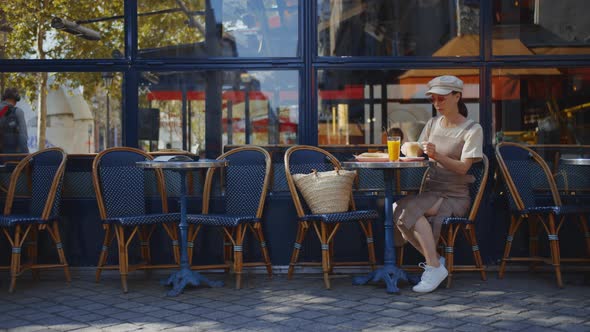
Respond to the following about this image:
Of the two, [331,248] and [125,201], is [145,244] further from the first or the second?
[331,248]

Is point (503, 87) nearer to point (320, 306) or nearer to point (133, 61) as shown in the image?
point (320, 306)

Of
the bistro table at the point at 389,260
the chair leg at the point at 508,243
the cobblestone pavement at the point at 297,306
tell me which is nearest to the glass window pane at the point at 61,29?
the cobblestone pavement at the point at 297,306

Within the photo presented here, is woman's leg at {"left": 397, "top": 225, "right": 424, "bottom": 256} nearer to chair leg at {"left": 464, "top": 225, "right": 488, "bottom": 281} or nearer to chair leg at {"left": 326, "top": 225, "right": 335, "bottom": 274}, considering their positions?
chair leg at {"left": 464, "top": 225, "right": 488, "bottom": 281}

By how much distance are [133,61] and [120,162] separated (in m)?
0.87

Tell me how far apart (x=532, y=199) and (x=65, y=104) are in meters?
3.71

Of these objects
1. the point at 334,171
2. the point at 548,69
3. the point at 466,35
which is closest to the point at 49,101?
the point at 334,171

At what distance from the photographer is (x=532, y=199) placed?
6070mm

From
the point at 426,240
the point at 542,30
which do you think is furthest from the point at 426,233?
the point at 542,30

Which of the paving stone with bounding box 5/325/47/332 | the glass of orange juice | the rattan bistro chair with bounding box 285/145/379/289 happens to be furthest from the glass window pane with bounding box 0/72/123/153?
the glass of orange juice

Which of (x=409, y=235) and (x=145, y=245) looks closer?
(x=409, y=235)

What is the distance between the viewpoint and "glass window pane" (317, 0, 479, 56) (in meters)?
6.32

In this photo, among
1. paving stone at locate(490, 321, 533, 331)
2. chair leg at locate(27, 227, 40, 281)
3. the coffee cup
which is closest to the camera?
paving stone at locate(490, 321, 533, 331)

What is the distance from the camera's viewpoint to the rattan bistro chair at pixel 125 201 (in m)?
5.63

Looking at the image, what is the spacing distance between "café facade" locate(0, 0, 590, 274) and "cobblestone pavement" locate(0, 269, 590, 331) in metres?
0.55
